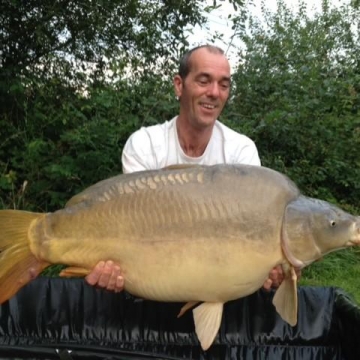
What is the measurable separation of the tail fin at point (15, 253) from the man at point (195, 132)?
469 mm

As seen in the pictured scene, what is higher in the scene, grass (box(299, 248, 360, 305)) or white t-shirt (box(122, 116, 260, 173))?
white t-shirt (box(122, 116, 260, 173))

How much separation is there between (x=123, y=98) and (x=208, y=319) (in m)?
1.78

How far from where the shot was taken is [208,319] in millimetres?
1408

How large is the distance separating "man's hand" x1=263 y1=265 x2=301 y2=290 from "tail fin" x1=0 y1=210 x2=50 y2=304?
1.66 ft

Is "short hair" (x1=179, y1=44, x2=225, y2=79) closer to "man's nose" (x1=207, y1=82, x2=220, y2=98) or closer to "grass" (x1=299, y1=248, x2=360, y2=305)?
"man's nose" (x1=207, y1=82, x2=220, y2=98)

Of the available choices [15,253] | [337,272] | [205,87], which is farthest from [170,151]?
[337,272]

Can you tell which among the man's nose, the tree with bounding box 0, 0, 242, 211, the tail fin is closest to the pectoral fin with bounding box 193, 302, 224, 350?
the tail fin

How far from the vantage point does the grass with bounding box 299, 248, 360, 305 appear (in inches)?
99.4

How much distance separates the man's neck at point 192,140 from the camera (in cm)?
179

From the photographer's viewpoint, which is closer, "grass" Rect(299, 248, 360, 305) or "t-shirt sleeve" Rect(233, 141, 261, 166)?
"t-shirt sleeve" Rect(233, 141, 261, 166)

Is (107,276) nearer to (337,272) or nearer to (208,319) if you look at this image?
(208,319)

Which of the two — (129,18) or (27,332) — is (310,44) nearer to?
(129,18)

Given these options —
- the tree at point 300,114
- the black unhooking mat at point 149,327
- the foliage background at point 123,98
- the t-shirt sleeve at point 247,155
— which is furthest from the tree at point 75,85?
the t-shirt sleeve at point 247,155

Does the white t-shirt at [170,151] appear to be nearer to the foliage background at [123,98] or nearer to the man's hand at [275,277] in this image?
the man's hand at [275,277]
